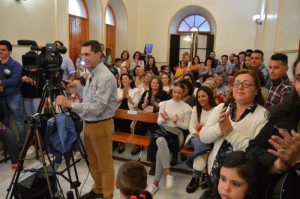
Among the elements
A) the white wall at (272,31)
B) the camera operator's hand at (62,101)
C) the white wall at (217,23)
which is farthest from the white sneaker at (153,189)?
the white wall at (217,23)

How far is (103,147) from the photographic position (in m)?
2.22

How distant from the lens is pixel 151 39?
9828 mm

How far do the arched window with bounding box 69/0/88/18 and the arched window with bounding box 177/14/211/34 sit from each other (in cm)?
431

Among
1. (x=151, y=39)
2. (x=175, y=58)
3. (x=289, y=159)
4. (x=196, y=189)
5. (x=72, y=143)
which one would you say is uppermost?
(x=151, y=39)

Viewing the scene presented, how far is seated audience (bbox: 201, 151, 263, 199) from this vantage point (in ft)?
3.56

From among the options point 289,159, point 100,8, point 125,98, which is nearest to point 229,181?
point 289,159

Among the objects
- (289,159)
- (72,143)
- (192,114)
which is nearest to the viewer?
(289,159)

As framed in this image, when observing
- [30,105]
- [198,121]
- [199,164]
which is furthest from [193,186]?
[30,105]

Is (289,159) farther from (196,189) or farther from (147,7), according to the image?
(147,7)

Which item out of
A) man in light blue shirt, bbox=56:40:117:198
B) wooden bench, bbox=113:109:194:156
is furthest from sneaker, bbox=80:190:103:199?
wooden bench, bbox=113:109:194:156

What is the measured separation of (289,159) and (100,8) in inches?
282

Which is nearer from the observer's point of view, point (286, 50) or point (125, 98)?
point (125, 98)

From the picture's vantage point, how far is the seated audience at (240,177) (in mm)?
1084

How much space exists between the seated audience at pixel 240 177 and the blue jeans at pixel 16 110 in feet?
10.5
